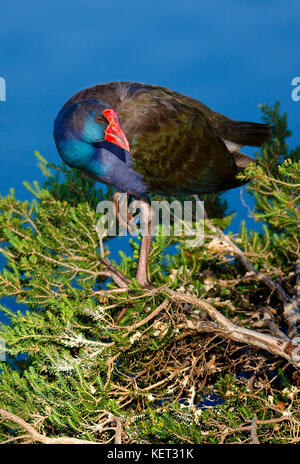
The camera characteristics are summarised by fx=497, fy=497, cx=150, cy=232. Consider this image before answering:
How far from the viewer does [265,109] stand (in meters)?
3.56

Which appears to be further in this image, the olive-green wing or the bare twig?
the olive-green wing

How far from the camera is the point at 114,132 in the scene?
7.03 ft

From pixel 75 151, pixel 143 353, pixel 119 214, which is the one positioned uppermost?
pixel 75 151

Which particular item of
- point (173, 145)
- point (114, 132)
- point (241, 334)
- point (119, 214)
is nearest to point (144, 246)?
point (119, 214)

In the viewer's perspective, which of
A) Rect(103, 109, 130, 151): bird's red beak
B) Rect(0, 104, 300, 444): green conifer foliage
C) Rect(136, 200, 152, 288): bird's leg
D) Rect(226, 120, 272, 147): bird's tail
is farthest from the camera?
Rect(226, 120, 272, 147): bird's tail

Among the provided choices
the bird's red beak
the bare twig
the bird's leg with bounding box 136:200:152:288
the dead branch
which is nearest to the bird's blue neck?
the bird's red beak

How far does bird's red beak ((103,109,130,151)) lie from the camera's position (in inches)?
83.6

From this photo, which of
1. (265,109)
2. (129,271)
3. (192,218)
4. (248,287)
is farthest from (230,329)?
(265,109)

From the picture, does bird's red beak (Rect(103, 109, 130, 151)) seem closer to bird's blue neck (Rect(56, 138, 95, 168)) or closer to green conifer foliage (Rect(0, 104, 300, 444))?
bird's blue neck (Rect(56, 138, 95, 168))

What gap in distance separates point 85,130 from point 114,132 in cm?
14

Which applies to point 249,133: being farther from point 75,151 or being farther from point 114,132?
point 75,151

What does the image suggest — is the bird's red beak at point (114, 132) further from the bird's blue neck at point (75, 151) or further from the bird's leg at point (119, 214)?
the bird's leg at point (119, 214)

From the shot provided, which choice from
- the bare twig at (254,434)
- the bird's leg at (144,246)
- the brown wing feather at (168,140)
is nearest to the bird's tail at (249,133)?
the brown wing feather at (168,140)
